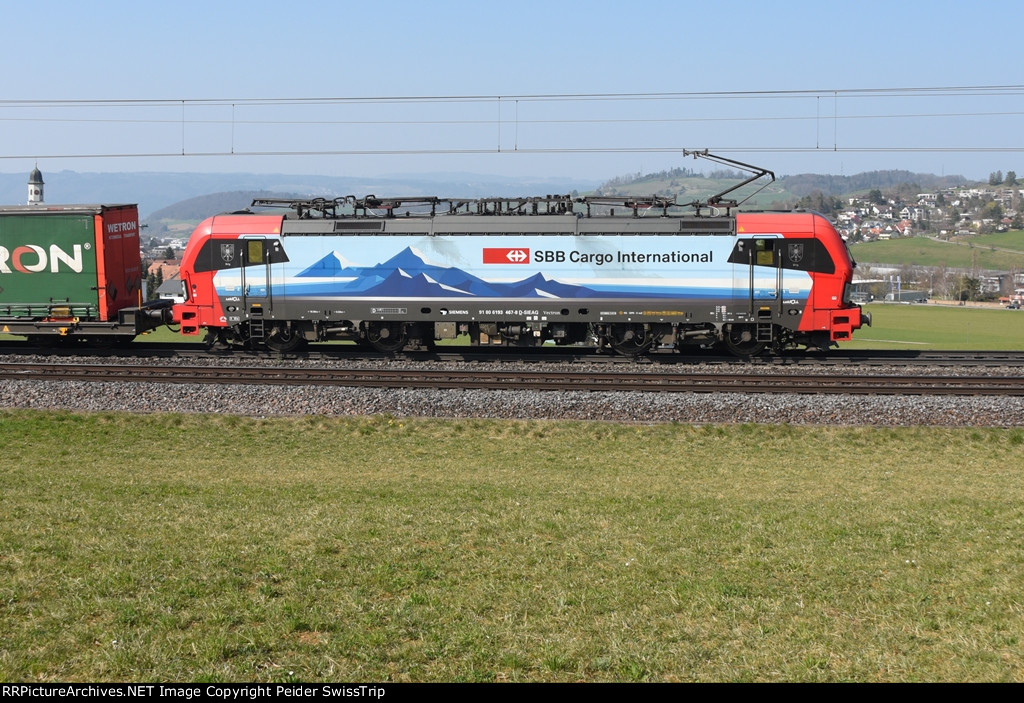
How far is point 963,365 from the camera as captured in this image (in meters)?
23.6

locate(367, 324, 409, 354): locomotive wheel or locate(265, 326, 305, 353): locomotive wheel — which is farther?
locate(265, 326, 305, 353): locomotive wheel

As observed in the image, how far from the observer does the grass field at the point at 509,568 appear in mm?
6551

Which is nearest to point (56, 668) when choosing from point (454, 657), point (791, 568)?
point (454, 657)

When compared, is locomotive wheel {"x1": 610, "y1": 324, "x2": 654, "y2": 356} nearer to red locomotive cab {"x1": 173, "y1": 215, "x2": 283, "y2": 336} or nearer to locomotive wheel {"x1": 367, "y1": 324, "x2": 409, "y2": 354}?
locomotive wheel {"x1": 367, "y1": 324, "x2": 409, "y2": 354}

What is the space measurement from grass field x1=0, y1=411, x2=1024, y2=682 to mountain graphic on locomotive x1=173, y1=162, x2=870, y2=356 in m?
8.43

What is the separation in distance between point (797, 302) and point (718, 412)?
6120 millimetres

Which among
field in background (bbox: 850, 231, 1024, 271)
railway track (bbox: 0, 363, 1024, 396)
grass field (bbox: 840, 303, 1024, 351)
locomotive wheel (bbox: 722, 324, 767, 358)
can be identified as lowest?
grass field (bbox: 840, 303, 1024, 351)

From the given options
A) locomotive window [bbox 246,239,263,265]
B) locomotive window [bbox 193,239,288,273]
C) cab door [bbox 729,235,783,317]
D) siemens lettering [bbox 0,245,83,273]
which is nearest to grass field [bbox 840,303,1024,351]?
cab door [bbox 729,235,783,317]

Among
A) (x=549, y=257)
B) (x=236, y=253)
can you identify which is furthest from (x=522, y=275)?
(x=236, y=253)

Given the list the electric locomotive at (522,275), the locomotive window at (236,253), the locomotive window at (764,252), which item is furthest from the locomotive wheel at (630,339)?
the locomotive window at (236,253)

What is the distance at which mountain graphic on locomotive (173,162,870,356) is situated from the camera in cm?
2355

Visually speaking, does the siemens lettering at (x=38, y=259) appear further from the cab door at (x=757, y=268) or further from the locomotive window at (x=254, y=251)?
the cab door at (x=757, y=268)

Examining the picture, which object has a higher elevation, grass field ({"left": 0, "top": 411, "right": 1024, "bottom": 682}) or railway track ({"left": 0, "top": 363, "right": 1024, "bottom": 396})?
railway track ({"left": 0, "top": 363, "right": 1024, "bottom": 396})

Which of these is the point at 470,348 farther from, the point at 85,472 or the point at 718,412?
the point at 85,472
